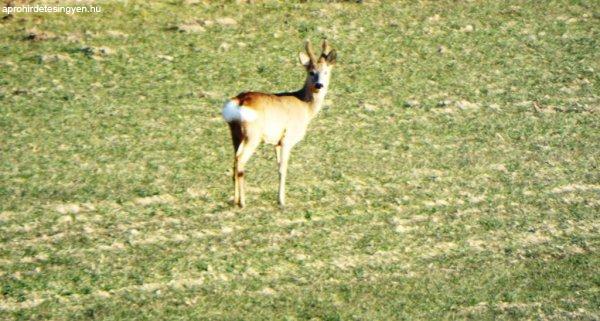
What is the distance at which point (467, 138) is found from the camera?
1505 cm

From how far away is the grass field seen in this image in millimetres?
10938

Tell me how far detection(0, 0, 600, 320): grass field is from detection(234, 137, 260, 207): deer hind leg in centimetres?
18

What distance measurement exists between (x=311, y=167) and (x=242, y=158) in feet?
5.52

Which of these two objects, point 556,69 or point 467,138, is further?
point 556,69

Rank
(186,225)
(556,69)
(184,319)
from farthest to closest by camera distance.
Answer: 1. (556,69)
2. (186,225)
3. (184,319)

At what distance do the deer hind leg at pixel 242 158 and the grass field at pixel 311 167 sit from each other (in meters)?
0.18

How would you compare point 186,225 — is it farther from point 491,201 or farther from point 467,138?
point 467,138

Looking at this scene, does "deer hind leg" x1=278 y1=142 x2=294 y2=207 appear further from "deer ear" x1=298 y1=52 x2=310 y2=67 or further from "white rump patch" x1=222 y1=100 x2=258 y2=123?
"deer ear" x1=298 y1=52 x2=310 y2=67

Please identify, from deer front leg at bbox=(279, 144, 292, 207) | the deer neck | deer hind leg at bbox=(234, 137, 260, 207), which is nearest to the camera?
deer hind leg at bbox=(234, 137, 260, 207)

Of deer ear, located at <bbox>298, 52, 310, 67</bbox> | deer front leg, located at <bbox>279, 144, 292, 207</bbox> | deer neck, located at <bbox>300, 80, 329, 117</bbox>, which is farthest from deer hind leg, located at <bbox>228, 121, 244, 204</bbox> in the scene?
deer ear, located at <bbox>298, 52, 310, 67</bbox>

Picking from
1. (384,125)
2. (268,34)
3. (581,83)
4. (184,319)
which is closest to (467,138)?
(384,125)

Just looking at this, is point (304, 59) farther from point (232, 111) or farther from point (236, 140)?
point (232, 111)

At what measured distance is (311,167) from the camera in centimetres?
1388

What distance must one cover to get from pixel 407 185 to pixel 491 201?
971 mm
